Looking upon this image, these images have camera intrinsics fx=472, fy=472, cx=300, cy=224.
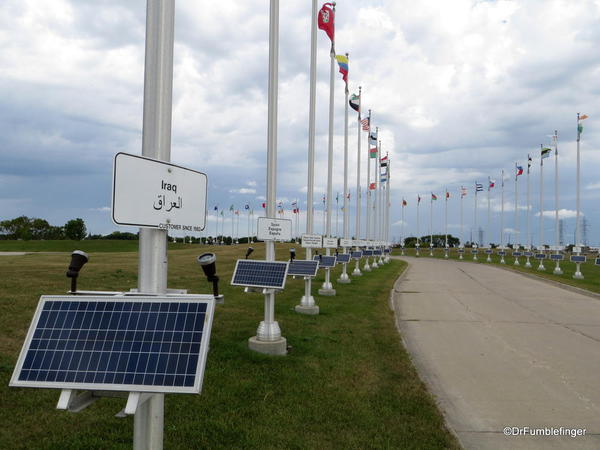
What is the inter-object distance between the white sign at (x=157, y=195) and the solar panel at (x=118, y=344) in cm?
57

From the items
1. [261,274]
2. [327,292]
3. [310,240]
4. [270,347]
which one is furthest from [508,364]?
[327,292]

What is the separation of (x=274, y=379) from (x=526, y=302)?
47.4 feet

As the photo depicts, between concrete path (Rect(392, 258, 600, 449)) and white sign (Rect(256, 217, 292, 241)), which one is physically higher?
white sign (Rect(256, 217, 292, 241))

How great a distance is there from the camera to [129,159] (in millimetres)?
3166

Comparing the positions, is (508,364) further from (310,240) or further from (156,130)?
(156,130)

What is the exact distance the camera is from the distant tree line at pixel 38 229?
319 ft

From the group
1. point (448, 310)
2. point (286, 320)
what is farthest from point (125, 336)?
point (448, 310)

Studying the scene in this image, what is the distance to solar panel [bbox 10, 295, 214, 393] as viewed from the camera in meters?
2.87

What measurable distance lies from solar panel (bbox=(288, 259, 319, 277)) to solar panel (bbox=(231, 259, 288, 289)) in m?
4.16

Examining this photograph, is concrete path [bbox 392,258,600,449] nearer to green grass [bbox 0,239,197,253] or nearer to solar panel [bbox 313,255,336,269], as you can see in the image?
solar panel [bbox 313,255,336,269]

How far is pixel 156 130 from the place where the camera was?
3615 mm

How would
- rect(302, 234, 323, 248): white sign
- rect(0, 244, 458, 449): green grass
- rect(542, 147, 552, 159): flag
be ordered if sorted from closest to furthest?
rect(0, 244, 458, 449): green grass < rect(302, 234, 323, 248): white sign < rect(542, 147, 552, 159): flag

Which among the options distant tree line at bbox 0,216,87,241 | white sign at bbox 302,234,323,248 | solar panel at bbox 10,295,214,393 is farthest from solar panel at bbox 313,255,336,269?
distant tree line at bbox 0,216,87,241

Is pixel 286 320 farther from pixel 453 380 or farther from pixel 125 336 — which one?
pixel 125 336
